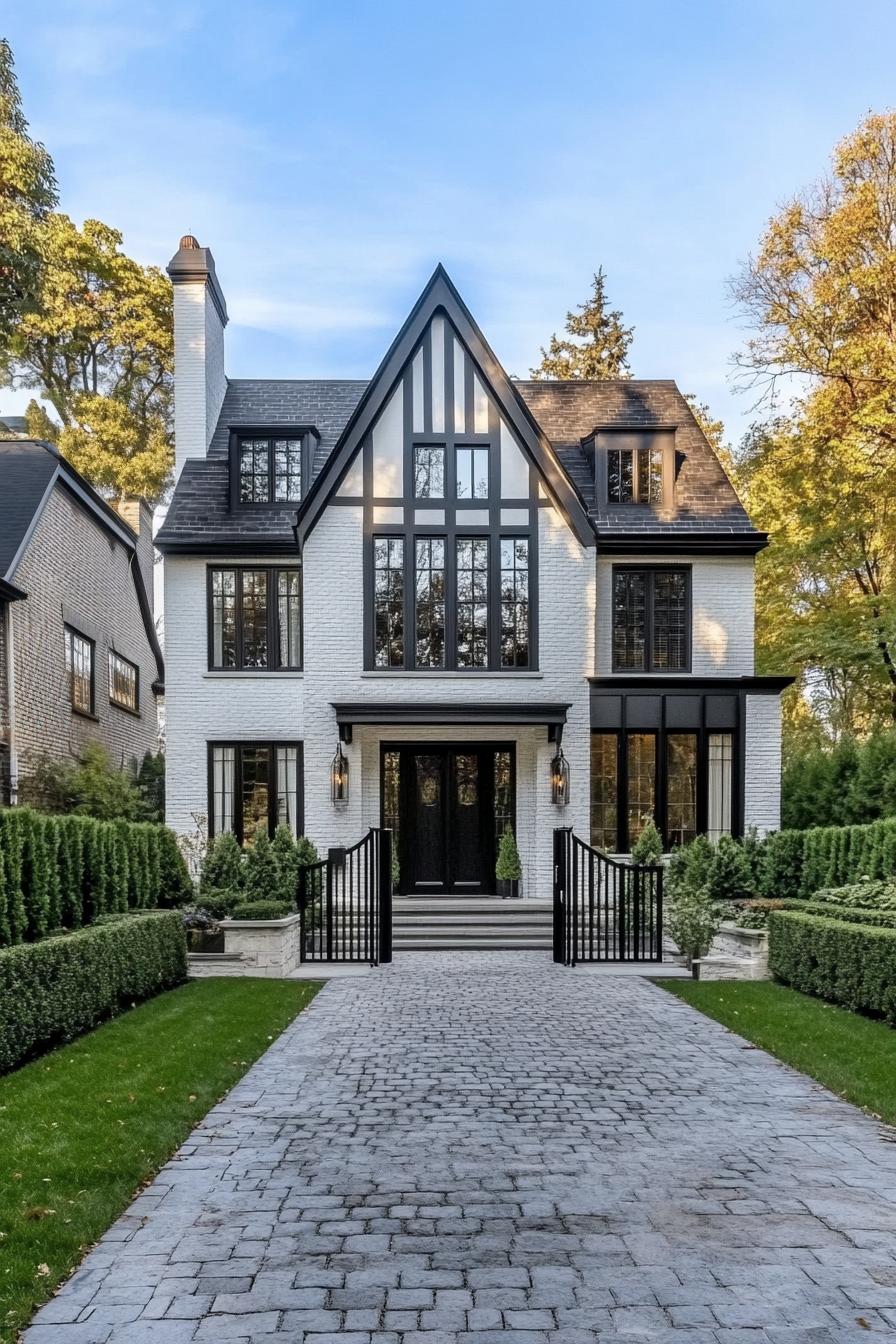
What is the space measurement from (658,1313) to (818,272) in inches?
881

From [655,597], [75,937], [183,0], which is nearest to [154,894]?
[75,937]

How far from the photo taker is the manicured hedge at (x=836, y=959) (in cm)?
854

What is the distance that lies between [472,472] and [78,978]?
10.7m

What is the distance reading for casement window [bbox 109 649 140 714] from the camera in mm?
20500

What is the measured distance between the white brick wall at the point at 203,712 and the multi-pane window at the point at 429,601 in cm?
219

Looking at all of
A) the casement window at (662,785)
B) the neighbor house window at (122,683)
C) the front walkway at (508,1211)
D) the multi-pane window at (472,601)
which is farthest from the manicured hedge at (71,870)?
the neighbor house window at (122,683)

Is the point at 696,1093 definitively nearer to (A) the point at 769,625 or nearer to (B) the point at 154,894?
(B) the point at 154,894

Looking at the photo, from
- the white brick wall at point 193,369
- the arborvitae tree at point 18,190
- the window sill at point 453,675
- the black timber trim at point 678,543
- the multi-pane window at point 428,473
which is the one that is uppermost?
the arborvitae tree at point 18,190

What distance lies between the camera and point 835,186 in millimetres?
20922

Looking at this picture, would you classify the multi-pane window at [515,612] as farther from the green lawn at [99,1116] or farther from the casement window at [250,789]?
the green lawn at [99,1116]

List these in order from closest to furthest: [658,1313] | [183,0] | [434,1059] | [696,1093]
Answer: [658,1313] → [696,1093] → [434,1059] → [183,0]

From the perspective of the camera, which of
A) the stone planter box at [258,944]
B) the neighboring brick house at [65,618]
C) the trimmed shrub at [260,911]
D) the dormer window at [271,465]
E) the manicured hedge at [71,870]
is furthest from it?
the dormer window at [271,465]

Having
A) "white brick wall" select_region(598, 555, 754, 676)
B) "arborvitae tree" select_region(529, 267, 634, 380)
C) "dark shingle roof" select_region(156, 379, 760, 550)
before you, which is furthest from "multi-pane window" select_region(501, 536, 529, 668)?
"arborvitae tree" select_region(529, 267, 634, 380)

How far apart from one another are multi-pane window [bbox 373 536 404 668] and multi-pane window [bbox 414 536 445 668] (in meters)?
0.27
